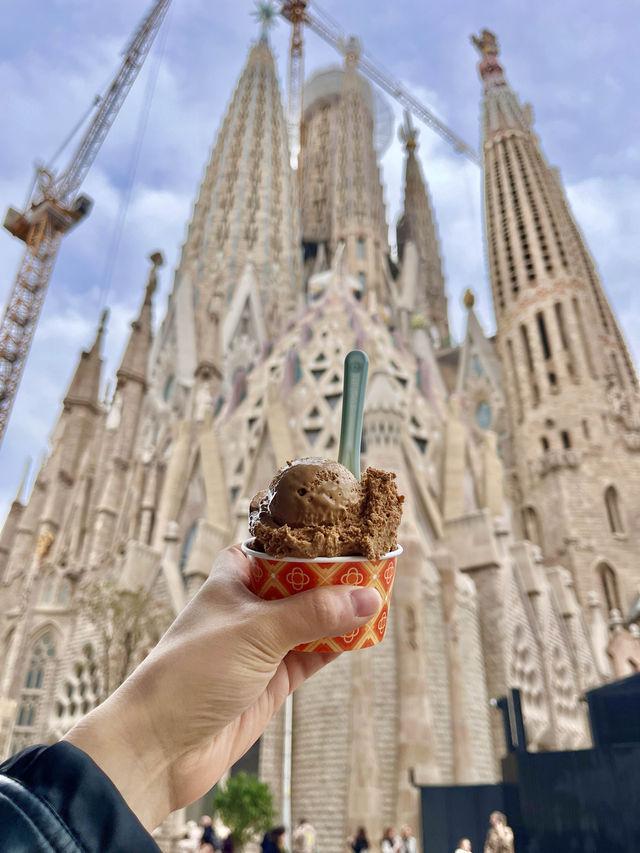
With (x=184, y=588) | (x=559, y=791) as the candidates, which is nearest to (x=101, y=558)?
(x=184, y=588)

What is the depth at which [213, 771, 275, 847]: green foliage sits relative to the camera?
9547 mm

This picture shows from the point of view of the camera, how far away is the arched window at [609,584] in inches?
825

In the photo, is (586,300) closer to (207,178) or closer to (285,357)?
(285,357)

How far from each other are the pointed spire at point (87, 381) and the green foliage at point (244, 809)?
28362 mm

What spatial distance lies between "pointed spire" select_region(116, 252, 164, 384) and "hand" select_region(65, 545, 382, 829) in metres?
29.7

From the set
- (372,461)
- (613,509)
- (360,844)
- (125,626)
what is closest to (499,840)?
(360,844)

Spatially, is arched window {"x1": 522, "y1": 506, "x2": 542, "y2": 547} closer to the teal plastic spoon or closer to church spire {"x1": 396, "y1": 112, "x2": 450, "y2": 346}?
church spire {"x1": 396, "y1": 112, "x2": 450, "y2": 346}

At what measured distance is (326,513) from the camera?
5.42 ft

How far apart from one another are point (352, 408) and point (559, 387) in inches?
994

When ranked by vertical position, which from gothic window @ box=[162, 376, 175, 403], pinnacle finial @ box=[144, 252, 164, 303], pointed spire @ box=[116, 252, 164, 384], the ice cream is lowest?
the ice cream

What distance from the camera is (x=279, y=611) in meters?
1.39

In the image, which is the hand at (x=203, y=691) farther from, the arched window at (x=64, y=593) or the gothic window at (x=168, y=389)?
the gothic window at (x=168, y=389)

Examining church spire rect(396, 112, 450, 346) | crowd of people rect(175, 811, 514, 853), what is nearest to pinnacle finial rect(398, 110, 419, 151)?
church spire rect(396, 112, 450, 346)

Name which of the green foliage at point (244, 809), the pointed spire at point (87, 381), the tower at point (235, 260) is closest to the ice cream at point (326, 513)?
the green foliage at point (244, 809)
